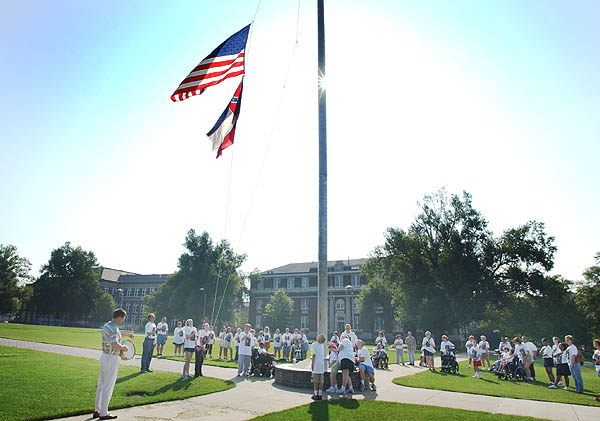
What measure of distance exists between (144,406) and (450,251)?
41.6m

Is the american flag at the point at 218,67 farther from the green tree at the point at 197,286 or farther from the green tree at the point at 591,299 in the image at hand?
the green tree at the point at 591,299

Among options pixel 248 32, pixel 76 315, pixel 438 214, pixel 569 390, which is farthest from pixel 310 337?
pixel 248 32

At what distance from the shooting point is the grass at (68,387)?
791 cm

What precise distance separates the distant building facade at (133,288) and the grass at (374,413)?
100 metres

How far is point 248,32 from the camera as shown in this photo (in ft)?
44.7

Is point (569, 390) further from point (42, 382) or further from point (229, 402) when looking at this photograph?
point (42, 382)

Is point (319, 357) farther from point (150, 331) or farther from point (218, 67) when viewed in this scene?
point (218, 67)

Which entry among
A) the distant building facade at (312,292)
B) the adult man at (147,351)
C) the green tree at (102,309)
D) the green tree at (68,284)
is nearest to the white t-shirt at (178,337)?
the adult man at (147,351)

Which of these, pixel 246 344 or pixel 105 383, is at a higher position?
pixel 246 344

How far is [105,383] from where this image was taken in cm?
748

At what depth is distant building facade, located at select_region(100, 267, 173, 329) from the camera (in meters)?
102

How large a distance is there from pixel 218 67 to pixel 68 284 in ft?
268

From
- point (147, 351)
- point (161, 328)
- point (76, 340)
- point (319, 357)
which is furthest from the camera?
point (76, 340)

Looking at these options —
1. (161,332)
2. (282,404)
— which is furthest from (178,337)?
(282,404)
